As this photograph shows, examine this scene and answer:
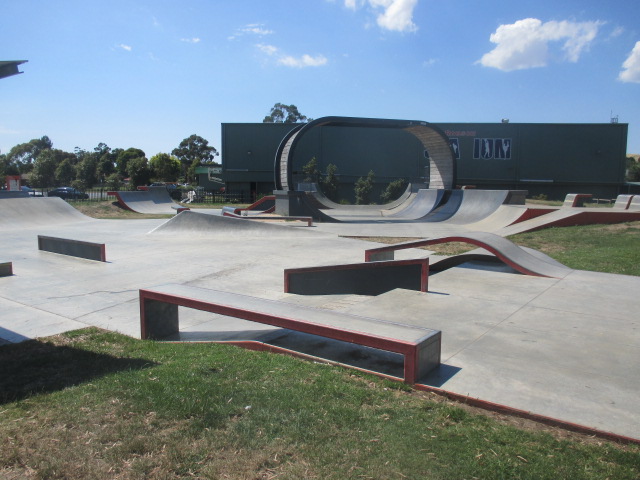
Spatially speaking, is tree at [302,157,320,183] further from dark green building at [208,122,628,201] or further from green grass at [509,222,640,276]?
green grass at [509,222,640,276]

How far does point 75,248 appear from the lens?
11.9m

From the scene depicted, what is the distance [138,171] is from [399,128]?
41.1 meters

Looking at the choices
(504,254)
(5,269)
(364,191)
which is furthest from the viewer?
(364,191)

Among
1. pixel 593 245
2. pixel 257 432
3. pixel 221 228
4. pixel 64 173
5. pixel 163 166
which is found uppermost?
pixel 163 166

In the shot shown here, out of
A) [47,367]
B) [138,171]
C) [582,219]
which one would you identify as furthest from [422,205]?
[138,171]

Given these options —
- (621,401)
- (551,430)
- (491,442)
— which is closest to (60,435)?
(491,442)

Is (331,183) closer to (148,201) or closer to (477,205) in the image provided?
(148,201)

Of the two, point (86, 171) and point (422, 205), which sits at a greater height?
point (86, 171)

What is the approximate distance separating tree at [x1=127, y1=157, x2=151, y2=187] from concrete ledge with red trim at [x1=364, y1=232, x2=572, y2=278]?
53.7 meters

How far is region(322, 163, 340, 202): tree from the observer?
42.7 metres

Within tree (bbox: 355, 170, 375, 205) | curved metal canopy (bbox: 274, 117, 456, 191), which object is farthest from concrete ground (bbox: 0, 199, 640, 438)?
tree (bbox: 355, 170, 375, 205)

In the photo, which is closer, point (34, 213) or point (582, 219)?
point (582, 219)

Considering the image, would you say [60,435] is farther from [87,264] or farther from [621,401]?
[87,264]

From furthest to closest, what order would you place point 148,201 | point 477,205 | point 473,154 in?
point 473,154
point 148,201
point 477,205
